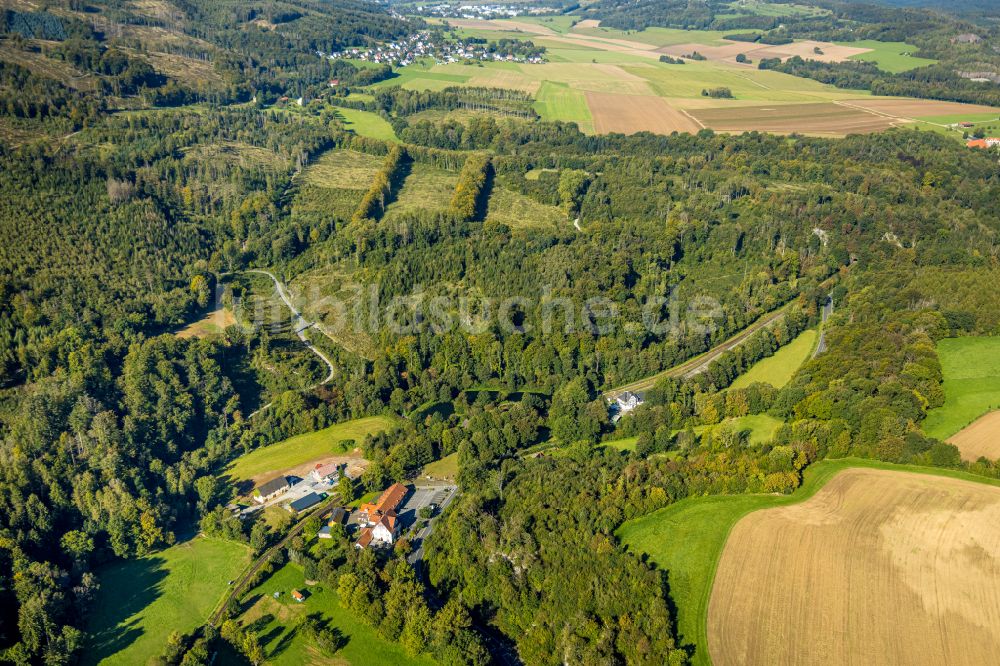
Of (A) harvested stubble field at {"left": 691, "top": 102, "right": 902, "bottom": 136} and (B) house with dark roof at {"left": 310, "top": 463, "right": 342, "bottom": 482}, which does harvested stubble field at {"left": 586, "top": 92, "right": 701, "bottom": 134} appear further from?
(B) house with dark roof at {"left": 310, "top": 463, "right": 342, "bottom": 482}

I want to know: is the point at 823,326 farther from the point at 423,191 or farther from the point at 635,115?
the point at 635,115

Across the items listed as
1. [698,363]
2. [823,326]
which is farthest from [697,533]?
[823,326]

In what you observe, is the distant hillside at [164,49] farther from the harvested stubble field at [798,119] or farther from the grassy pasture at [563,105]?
the harvested stubble field at [798,119]

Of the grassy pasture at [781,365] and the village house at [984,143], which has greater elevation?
the village house at [984,143]

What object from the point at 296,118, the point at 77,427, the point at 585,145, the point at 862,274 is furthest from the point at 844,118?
the point at 77,427

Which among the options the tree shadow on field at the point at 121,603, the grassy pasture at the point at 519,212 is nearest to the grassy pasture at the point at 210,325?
the tree shadow on field at the point at 121,603
